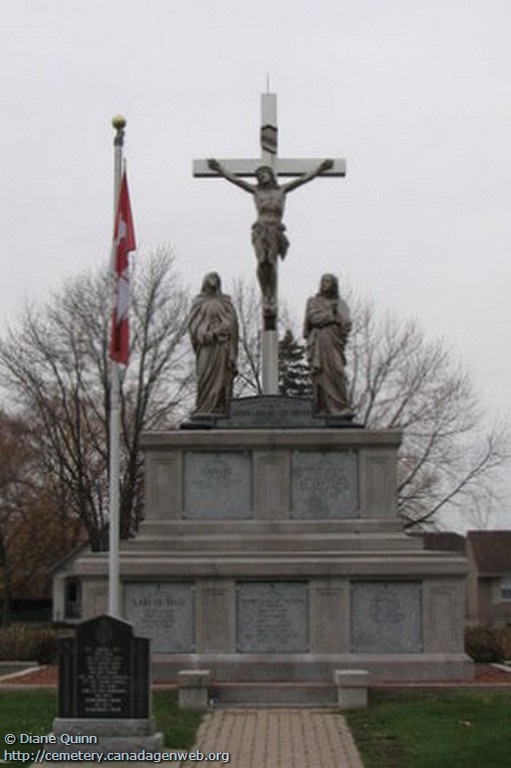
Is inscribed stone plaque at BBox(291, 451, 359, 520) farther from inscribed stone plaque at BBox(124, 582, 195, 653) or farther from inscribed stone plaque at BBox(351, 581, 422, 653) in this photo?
Result: inscribed stone plaque at BBox(124, 582, 195, 653)

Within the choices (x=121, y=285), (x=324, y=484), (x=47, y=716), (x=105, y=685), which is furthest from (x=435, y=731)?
(x=324, y=484)

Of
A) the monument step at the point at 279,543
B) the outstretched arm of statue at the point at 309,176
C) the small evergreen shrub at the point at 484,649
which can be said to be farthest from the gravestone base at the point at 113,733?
the outstretched arm of statue at the point at 309,176

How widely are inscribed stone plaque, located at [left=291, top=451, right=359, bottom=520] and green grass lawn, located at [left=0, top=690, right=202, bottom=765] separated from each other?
3974 millimetres

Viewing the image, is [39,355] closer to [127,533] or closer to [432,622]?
[127,533]

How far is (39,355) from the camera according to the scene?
33.8 meters

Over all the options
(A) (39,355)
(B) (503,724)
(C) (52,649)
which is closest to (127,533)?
(A) (39,355)

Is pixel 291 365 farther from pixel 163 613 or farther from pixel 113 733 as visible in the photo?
pixel 113 733

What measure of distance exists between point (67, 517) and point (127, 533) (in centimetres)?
827

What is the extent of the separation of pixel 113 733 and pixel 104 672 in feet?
1.69

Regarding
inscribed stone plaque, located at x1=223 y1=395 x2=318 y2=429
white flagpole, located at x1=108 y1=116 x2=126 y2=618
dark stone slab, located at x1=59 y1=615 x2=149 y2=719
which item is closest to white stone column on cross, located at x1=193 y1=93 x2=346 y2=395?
inscribed stone plaque, located at x1=223 y1=395 x2=318 y2=429

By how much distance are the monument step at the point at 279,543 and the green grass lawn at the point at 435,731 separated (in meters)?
3.00

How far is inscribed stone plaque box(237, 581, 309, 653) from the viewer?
1664cm

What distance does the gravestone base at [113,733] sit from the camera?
34.4 ft

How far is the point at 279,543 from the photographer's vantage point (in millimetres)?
17500
